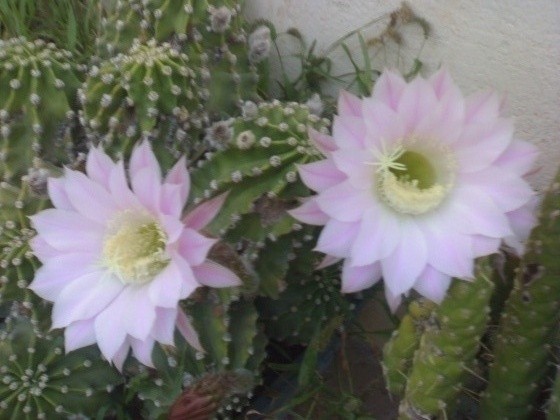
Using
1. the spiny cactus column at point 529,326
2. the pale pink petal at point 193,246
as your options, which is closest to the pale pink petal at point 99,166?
the pale pink petal at point 193,246

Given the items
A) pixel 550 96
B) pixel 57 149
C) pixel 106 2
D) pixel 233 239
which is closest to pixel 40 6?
pixel 106 2

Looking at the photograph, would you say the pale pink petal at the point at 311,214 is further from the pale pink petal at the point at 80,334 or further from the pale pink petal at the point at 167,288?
the pale pink petal at the point at 80,334

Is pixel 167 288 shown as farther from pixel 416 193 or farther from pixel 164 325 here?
pixel 416 193

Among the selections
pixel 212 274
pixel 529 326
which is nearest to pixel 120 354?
pixel 212 274

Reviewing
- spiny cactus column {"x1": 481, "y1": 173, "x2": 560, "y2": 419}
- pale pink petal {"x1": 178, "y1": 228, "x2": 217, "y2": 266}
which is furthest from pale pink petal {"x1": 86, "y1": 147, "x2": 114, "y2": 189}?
spiny cactus column {"x1": 481, "y1": 173, "x2": 560, "y2": 419}

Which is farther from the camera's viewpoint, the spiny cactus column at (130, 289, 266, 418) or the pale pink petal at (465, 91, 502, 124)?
the spiny cactus column at (130, 289, 266, 418)

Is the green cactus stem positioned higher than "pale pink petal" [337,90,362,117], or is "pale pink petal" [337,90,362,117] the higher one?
"pale pink petal" [337,90,362,117]

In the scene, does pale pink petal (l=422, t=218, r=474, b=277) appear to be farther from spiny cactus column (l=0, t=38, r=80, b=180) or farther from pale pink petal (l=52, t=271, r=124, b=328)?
spiny cactus column (l=0, t=38, r=80, b=180)
